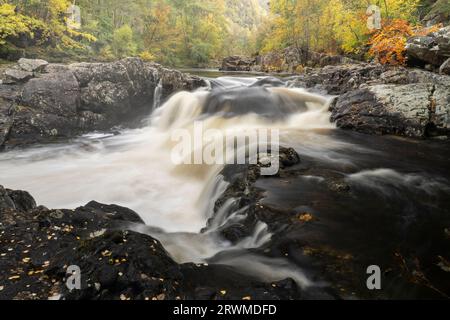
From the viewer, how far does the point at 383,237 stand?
426 centimetres

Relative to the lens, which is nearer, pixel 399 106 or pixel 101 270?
pixel 101 270

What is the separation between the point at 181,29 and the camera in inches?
1533

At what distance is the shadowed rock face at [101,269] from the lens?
8.63ft

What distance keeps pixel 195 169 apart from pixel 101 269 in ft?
16.9

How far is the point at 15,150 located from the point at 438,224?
10.3 m

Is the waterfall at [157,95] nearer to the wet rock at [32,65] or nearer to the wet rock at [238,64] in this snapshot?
the wet rock at [32,65]

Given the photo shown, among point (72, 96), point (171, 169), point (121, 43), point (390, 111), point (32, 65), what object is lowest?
point (171, 169)

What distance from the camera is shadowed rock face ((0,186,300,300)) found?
263 cm

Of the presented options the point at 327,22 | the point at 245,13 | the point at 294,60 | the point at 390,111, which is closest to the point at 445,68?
the point at 390,111

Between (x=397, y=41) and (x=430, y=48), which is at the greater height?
(x=397, y=41)

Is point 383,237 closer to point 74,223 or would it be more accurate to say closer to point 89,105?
point 74,223

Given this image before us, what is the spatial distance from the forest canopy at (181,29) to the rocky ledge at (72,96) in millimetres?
4274

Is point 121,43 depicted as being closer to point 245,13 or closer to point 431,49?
point 431,49
